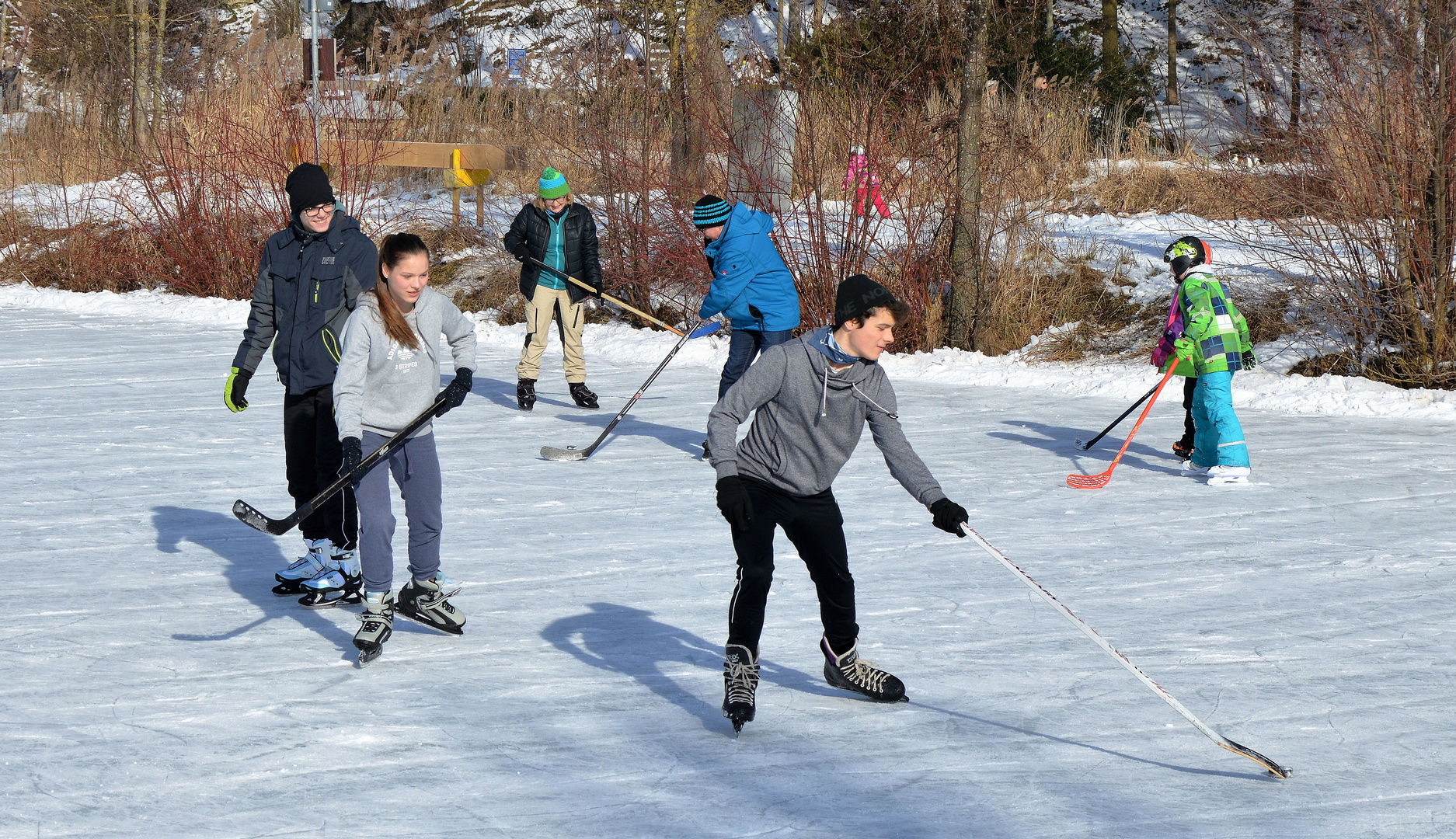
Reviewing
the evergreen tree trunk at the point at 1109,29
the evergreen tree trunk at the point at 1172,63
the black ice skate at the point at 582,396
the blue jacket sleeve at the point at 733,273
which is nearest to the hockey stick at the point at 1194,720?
the blue jacket sleeve at the point at 733,273

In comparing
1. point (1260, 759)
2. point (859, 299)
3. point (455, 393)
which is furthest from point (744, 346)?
point (1260, 759)

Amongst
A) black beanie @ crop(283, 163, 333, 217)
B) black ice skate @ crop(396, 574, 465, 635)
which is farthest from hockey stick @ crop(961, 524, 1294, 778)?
black beanie @ crop(283, 163, 333, 217)

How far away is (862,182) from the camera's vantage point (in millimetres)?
11844

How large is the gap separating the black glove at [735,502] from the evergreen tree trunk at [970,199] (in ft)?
27.8

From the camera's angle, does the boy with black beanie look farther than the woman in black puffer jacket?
No

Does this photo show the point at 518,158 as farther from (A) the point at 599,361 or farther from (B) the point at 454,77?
(A) the point at 599,361

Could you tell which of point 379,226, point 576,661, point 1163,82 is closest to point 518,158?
point 379,226

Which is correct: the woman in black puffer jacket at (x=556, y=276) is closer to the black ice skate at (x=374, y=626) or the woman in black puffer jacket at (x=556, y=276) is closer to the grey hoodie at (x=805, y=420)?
the black ice skate at (x=374, y=626)

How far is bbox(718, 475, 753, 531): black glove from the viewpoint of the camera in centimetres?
368

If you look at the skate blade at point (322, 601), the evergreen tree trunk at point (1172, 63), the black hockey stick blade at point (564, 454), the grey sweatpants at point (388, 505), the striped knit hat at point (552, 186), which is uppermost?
the evergreen tree trunk at point (1172, 63)

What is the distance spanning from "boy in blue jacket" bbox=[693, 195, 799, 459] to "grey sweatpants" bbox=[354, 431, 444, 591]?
320cm

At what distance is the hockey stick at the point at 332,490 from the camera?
4410 millimetres

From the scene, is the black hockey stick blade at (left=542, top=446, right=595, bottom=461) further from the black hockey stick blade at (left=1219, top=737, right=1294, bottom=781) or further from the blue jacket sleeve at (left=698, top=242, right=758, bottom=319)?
the black hockey stick blade at (left=1219, top=737, right=1294, bottom=781)

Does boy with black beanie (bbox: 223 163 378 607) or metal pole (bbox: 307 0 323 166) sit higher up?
metal pole (bbox: 307 0 323 166)
